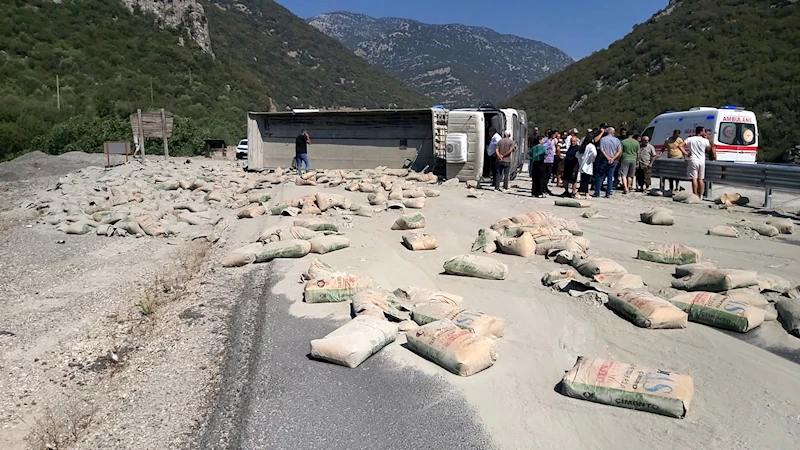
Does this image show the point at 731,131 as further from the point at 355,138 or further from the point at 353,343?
the point at 353,343

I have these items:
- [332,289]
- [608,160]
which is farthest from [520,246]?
[608,160]

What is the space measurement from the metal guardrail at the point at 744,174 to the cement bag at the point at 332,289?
32.8 feet

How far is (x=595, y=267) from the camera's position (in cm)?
659

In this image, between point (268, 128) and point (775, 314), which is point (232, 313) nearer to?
point (775, 314)

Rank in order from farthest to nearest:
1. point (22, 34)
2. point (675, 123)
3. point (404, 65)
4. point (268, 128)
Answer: point (404, 65) → point (22, 34) → point (268, 128) → point (675, 123)

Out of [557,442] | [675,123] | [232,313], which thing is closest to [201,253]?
[232,313]

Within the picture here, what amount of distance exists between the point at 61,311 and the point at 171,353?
99.7 inches

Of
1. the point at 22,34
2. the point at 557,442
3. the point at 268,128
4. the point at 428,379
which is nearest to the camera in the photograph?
the point at 557,442

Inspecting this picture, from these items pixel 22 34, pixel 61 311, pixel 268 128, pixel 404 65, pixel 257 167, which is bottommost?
pixel 61 311

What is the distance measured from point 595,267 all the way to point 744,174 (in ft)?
27.6

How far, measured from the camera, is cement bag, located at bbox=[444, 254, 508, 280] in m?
6.79

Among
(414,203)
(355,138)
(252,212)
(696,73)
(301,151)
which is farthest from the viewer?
(696,73)

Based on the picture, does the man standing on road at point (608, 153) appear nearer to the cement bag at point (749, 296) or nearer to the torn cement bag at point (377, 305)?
the cement bag at point (749, 296)

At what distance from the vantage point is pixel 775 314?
5340 mm
